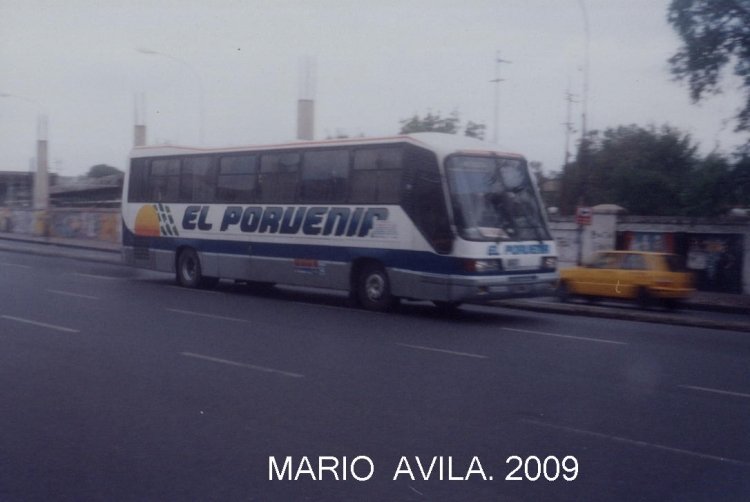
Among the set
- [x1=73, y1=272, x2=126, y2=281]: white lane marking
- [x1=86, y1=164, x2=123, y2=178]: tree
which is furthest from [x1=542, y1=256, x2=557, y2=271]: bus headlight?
[x1=86, y1=164, x2=123, y2=178]: tree

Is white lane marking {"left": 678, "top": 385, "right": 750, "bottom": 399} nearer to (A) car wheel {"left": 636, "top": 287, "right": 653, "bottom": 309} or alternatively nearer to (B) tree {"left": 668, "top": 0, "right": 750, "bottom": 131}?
(A) car wheel {"left": 636, "top": 287, "right": 653, "bottom": 309}

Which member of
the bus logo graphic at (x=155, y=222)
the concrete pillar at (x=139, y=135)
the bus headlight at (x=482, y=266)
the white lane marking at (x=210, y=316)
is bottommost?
the white lane marking at (x=210, y=316)

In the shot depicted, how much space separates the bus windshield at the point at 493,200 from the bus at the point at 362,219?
3cm

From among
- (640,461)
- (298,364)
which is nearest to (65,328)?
(298,364)

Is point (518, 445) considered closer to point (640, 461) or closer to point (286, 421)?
point (640, 461)

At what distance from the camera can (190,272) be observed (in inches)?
901

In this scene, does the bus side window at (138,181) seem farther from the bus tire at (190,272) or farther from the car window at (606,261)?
the car window at (606,261)

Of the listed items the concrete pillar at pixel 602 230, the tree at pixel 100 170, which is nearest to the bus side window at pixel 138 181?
the concrete pillar at pixel 602 230

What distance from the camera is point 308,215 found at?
1936 cm

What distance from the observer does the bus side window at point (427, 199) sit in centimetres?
1631

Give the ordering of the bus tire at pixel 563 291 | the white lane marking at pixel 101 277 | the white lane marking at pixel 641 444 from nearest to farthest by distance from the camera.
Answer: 1. the white lane marking at pixel 641 444
2. the bus tire at pixel 563 291
3. the white lane marking at pixel 101 277

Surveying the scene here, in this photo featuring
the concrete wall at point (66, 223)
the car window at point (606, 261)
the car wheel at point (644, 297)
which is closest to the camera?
the car wheel at point (644, 297)

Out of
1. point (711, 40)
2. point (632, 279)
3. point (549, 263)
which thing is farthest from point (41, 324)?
point (711, 40)

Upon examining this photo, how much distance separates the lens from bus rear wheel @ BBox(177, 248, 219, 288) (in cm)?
2259
